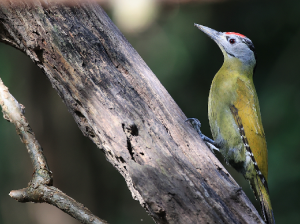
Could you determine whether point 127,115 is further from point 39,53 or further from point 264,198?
point 264,198

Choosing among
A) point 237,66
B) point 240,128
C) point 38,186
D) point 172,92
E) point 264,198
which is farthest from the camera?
point 172,92

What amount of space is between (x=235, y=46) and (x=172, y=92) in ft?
5.55

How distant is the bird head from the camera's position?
2.98 metres

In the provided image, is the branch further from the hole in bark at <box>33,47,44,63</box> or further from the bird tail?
the bird tail

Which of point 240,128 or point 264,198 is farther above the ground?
point 240,128

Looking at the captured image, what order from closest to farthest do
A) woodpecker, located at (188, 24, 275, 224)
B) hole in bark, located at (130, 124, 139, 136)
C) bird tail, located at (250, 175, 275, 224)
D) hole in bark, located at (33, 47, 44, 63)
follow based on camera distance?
hole in bark, located at (130, 124, 139, 136) → hole in bark, located at (33, 47, 44, 63) → bird tail, located at (250, 175, 275, 224) → woodpecker, located at (188, 24, 275, 224)

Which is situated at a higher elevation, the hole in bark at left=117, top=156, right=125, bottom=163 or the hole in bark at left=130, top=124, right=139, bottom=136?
the hole in bark at left=130, top=124, right=139, bottom=136

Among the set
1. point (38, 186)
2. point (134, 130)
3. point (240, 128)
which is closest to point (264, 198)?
point (240, 128)

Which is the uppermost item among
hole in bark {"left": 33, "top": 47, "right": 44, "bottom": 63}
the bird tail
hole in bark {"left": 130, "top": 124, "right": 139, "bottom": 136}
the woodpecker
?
hole in bark {"left": 33, "top": 47, "right": 44, "bottom": 63}

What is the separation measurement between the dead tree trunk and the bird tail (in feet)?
2.56

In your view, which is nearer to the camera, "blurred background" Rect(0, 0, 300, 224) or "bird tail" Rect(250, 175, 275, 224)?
"bird tail" Rect(250, 175, 275, 224)

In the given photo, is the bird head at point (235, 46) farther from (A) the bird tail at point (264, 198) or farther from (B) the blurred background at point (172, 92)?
(B) the blurred background at point (172, 92)

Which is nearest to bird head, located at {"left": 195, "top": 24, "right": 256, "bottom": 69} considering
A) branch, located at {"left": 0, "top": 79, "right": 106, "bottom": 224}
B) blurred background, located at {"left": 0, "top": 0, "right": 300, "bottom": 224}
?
blurred background, located at {"left": 0, "top": 0, "right": 300, "bottom": 224}

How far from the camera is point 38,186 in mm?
1534
